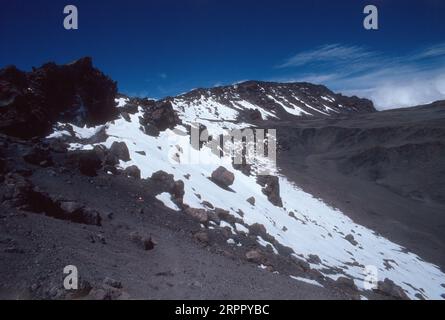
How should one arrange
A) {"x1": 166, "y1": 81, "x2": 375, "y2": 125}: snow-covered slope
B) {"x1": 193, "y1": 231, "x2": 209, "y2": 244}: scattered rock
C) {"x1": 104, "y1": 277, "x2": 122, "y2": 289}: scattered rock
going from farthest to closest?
{"x1": 166, "y1": 81, "x2": 375, "y2": 125}: snow-covered slope → {"x1": 193, "y1": 231, "x2": 209, "y2": 244}: scattered rock → {"x1": 104, "y1": 277, "x2": 122, "y2": 289}: scattered rock

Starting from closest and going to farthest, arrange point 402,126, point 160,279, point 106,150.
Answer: point 160,279 → point 106,150 → point 402,126

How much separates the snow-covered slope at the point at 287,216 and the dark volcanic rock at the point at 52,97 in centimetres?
122

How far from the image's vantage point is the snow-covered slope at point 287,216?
19453 millimetres

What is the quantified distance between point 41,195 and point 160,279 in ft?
18.0

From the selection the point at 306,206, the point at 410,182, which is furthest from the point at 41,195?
the point at 410,182

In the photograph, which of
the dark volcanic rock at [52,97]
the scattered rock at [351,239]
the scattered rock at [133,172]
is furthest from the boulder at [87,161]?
the scattered rock at [351,239]

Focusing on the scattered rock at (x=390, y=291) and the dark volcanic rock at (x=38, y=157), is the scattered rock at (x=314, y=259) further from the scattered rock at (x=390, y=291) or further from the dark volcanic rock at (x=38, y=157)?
the dark volcanic rock at (x=38, y=157)

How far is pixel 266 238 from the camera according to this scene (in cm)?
1841

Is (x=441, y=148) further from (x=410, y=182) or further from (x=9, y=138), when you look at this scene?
(x=9, y=138)

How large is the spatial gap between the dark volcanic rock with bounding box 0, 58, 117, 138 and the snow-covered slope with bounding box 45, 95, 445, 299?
122 cm

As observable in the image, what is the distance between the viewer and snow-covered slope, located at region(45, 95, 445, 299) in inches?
766

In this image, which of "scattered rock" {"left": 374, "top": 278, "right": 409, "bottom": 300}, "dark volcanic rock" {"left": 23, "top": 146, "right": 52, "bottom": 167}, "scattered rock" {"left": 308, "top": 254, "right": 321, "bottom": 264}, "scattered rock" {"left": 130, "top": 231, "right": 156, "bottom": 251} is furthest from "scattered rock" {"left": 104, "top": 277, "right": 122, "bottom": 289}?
"scattered rock" {"left": 374, "top": 278, "right": 409, "bottom": 300}

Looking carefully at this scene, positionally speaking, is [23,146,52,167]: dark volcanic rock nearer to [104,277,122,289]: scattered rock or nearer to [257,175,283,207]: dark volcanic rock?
[104,277,122,289]: scattered rock

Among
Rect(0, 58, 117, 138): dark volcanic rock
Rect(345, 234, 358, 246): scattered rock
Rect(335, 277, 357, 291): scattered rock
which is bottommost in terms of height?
Rect(335, 277, 357, 291): scattered rock
